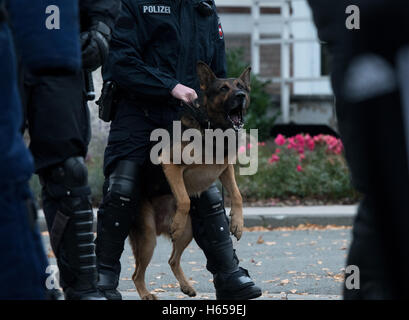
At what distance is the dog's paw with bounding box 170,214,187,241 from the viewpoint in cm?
455

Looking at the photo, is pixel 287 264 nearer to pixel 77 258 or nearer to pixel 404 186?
pixel 77 258

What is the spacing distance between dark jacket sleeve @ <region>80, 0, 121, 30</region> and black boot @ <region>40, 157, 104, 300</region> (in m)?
0.75

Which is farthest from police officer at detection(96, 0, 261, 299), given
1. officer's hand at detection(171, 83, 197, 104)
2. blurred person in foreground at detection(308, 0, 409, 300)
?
blurred person in foreground at detection(308, 0, 409, 300)

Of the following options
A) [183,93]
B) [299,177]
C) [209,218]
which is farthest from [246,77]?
[299,177]

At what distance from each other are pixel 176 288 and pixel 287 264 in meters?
1.54

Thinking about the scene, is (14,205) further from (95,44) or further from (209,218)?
(209,218)

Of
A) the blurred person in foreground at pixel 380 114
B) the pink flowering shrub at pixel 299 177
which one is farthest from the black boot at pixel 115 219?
the pink flowering shrub at pixel 299 177

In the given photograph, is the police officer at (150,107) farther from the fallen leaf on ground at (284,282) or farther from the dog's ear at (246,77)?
the fallen leaf on ground at (284,282)

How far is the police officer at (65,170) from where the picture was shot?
3229mm

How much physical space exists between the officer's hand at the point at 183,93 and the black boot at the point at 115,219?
447mm

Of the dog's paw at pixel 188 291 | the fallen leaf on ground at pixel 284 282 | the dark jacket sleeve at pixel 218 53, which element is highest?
the dark jacket sleeve at pixel 218 53

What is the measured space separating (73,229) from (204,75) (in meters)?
1.60

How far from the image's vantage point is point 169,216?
471cm

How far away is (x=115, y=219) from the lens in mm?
4387
